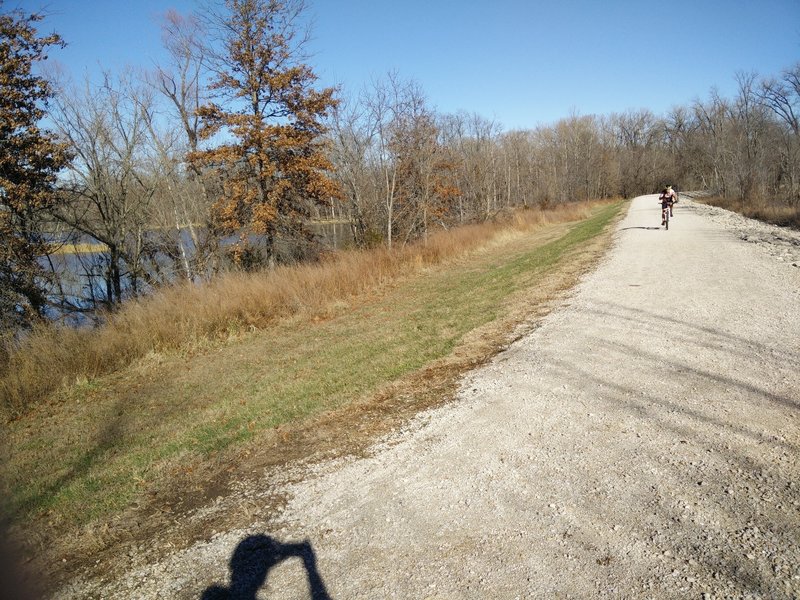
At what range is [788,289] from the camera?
25.8ft

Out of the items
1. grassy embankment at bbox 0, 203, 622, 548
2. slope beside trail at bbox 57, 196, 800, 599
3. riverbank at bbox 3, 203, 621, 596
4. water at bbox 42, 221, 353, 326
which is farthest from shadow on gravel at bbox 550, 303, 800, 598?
water at bbox 42, 221, 353, 326

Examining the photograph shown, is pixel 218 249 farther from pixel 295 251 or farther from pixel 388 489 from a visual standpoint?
pixel 388 489

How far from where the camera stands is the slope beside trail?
2.75 metres

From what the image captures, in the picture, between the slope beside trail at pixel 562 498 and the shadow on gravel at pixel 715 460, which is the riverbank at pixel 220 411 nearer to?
the slope beside trail at pixel 562 498

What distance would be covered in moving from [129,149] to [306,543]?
18.6 m

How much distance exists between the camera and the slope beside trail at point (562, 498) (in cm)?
275

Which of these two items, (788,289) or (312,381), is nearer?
(312,381)

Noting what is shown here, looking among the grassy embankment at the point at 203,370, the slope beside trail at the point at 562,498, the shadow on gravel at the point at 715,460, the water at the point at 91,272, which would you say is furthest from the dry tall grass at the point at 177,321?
the shadow on gravel at the point at 715,460

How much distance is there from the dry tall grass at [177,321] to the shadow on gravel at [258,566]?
6.49 m

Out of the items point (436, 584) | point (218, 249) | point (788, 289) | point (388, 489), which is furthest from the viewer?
point (218, 249)

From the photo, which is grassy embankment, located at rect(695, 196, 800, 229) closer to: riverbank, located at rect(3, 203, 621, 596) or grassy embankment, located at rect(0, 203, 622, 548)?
grassy embankment, located at rect(0, 203, 622, 548)

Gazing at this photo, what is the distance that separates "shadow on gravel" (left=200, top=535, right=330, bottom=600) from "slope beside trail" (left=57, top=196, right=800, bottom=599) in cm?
1

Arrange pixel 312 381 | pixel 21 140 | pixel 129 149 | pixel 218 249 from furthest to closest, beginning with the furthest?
pixel 218 249 < pixel 129 149 < pixel 21 140 < pixel 312 381

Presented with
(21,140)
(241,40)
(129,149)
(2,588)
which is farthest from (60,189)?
(2,588)
